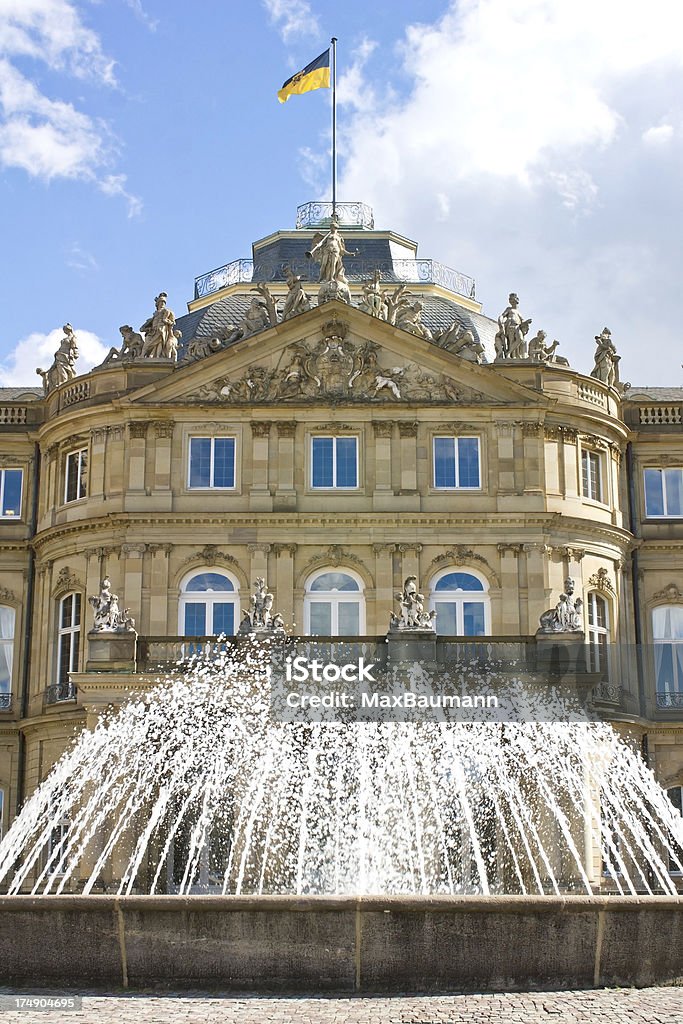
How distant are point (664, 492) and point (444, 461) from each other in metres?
7.72

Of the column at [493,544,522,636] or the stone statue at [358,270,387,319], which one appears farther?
the stone statue at [358,270,387,319]

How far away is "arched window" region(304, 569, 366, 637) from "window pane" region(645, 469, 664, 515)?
9.87 m

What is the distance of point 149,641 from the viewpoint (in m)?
35.4

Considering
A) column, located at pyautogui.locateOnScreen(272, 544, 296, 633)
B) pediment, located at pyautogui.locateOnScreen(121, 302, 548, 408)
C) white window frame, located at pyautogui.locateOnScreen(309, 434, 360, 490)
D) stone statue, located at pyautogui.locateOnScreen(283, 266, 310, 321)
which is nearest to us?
column, located at pyautogui.locateOnScreen(272, 544, 296, 633)

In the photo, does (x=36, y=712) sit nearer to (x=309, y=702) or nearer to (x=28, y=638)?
(x=28, y=638)

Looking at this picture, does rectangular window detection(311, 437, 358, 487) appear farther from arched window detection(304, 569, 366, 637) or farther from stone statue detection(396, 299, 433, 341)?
stone statue detection(396, 299, 433, 341)

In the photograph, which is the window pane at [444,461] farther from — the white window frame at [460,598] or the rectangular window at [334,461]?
the white window frame at [460,598]

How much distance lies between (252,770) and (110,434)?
41.6 ft

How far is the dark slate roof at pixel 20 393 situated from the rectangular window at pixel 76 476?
11.0ft

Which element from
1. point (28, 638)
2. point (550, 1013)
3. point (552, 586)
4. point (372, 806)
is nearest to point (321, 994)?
point (550, 1013)

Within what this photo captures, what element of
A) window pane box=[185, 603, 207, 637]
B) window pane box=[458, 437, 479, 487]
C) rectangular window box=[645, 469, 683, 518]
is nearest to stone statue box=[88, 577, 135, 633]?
window pane box=[185, 603, 207, 637]

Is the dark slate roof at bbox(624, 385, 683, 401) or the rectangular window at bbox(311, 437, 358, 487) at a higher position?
the dark slate roof at bbox(624, 385, 683, 401)

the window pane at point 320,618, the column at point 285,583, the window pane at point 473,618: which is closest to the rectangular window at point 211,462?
the column at point 285,583

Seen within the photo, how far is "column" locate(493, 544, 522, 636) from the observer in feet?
133
